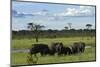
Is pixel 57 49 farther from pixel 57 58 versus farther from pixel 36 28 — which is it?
pixel 36 28

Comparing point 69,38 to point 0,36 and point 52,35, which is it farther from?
point 0,36

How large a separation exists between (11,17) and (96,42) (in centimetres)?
113

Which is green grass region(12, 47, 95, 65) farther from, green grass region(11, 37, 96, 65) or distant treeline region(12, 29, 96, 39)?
distant treeline region(12, 29, 96, 39)

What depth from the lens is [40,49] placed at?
2551mm

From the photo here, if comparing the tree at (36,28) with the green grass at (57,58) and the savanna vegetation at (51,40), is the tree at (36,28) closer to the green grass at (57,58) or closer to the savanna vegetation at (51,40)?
the savanna vegetation at (51,40)

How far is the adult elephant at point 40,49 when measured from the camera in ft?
8.26

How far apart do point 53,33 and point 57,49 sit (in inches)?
7.6

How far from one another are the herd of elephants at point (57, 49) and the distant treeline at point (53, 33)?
0.34ft

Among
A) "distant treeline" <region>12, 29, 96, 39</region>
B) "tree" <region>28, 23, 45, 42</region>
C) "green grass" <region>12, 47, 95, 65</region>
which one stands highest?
"tree" <region>28, 23, 45, 42</region>

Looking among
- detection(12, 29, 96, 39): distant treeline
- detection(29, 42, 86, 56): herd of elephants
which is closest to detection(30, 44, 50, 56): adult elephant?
detection(29, 42, 86, 56): herd of elephants

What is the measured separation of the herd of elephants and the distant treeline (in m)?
0.10

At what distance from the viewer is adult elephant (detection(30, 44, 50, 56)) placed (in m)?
2.52

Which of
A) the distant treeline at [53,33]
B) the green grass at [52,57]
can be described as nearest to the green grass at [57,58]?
the green grass at [52,57]

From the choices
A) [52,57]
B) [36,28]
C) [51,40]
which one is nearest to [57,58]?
[52,57]
